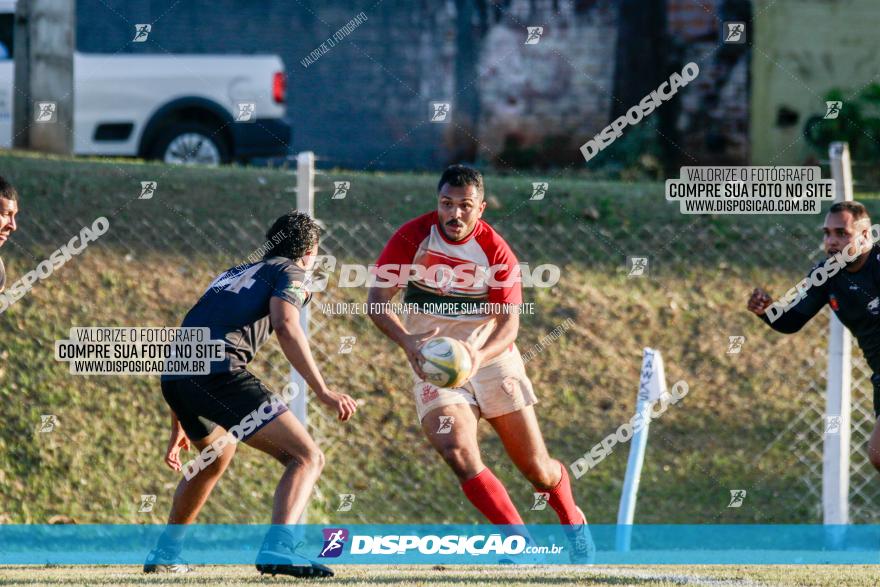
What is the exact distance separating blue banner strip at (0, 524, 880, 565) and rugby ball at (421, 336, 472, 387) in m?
0.98

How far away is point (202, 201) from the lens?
11.9 m

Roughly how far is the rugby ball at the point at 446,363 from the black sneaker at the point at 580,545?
4.15 feet

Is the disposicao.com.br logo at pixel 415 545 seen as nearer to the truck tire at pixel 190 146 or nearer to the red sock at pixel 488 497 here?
the red sock at pixel 488 497

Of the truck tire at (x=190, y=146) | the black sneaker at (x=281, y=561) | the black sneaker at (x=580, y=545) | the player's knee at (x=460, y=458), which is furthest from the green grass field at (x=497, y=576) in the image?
the truck tire at (x=190, y=146)

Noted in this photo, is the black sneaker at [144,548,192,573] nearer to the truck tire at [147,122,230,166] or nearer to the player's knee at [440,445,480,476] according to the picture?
the player's knee at [440,445,480,476]

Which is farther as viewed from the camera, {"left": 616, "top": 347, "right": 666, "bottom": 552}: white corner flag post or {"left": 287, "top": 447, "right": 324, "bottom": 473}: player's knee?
{"left": 616, "top": 347, "right": 666, "bottom": 552}: white corner flag post

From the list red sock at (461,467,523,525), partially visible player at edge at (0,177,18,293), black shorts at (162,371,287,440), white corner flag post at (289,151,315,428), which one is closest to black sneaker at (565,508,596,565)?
red sock at (461,467,523,525)

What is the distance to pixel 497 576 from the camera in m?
7.08

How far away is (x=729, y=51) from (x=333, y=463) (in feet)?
29.6

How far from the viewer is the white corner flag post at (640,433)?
8.86 m

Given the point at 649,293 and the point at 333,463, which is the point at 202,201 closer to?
the point at 333,463

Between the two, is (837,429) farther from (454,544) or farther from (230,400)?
(230,400)

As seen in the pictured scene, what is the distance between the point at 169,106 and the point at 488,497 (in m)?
8.84

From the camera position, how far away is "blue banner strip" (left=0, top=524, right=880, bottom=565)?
8281 millimetres
